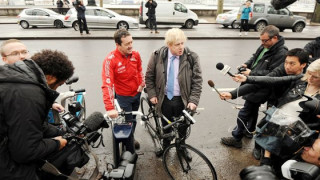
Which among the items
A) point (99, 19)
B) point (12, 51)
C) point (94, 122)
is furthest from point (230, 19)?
point (94, 122)

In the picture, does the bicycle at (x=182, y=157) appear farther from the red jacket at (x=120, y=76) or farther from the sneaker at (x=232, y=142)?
the sneaker at (x=232, y=142)

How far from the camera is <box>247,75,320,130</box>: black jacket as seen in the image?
2412 millimetres

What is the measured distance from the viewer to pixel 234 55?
9.10 m

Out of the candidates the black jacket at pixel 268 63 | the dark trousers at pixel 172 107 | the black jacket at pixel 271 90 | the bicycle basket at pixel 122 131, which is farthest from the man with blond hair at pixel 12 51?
the black jacket at pixel 268 63

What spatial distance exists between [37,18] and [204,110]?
13.7 metres

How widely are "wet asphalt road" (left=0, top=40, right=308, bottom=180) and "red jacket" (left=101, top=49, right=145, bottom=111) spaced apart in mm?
1028

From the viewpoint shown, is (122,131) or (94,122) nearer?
(94,122)

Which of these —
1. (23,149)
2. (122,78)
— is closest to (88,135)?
(23,149)

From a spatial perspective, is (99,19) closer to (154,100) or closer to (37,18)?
(37,18)

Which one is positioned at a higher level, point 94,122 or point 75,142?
point 94,122

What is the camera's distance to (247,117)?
362 cm

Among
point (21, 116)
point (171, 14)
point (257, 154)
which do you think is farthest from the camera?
point (171, 14)

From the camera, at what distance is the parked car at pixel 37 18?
14.5 meters

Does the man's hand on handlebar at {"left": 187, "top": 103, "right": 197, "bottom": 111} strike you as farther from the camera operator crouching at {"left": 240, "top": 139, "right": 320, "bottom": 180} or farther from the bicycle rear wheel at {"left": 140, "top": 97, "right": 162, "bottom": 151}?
the camera operator crouching at {"left": 240, "top": 139, "right": 320, "bottom": 180}
